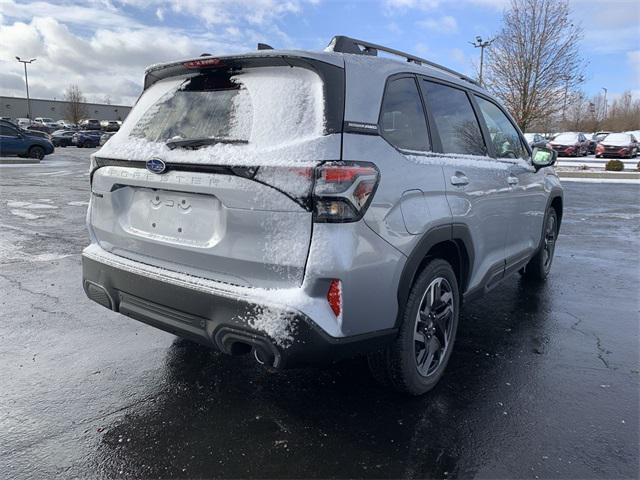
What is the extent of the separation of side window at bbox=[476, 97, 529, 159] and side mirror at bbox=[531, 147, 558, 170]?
11 centimetres

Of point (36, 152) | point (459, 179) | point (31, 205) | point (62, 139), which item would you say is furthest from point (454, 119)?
point (62, 139)

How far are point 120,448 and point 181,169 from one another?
141 centimetres

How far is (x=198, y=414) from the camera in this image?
2838mm

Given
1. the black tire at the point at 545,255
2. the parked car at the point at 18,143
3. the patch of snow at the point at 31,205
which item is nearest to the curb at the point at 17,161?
the parked car at the point at 18,143

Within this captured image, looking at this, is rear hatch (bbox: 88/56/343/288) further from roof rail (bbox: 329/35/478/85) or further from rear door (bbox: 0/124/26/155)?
rear door (bbox: 0/124/26/155)

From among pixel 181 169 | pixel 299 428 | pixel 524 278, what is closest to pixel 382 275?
pixel 299 428

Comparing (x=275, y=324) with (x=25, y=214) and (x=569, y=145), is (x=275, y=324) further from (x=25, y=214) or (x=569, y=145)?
(x=569, y=145)

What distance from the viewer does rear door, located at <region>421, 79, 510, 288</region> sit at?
318 cm

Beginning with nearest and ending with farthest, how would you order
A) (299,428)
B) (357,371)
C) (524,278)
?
(299,428), (357,371), (524,278)

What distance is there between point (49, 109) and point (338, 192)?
10975 cm

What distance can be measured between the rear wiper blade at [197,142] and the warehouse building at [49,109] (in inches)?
3717

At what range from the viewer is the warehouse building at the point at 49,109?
89312 millimetres

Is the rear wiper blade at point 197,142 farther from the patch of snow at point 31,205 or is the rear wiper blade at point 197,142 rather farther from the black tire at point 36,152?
the black tire at point 36,152

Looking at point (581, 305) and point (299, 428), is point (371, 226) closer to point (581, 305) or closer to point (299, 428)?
point (299, 428)
